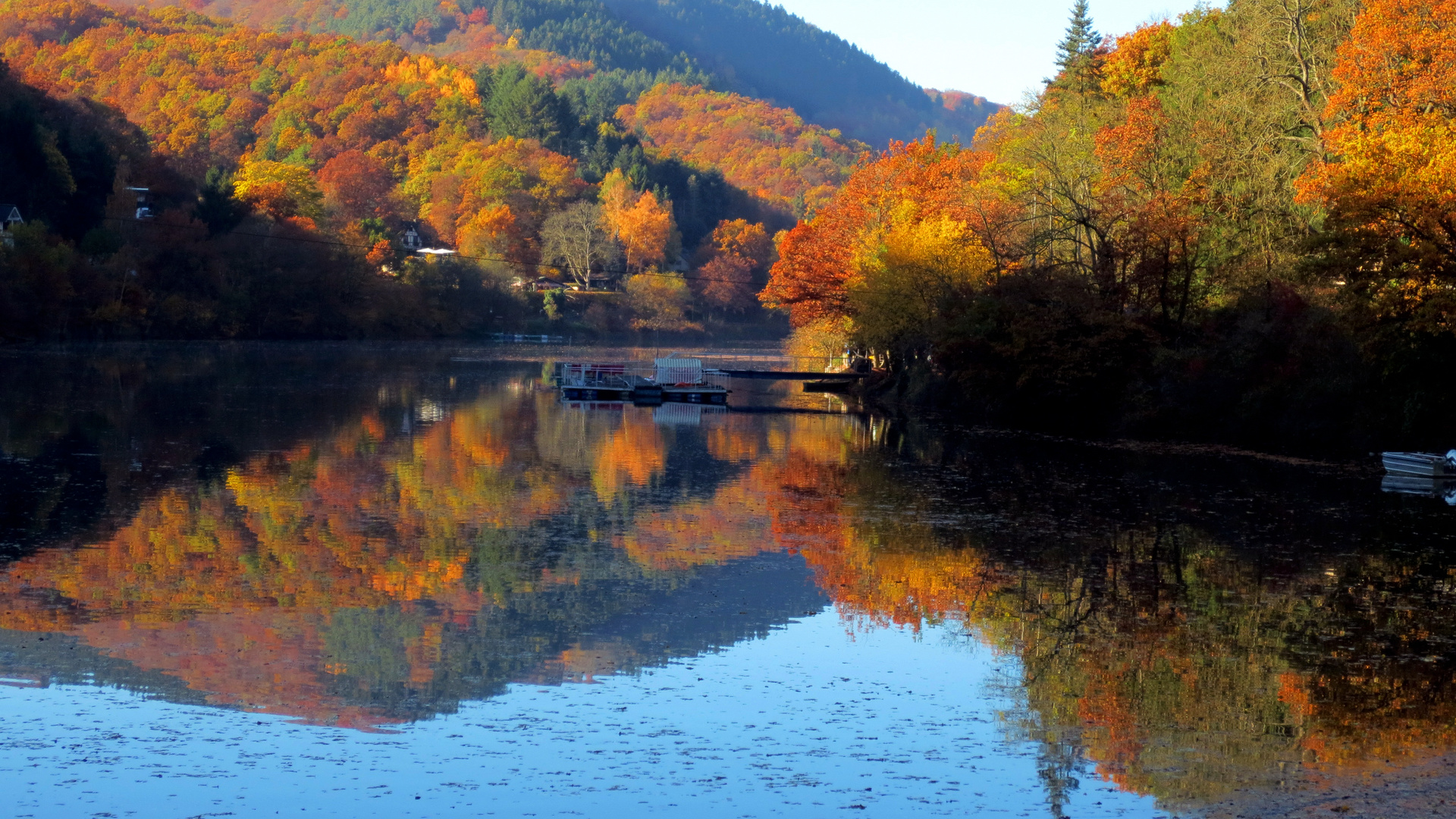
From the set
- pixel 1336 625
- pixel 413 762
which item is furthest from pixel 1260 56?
pixel 413 762

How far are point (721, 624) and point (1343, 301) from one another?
22.5 meters

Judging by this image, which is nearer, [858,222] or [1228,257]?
[1228,257]

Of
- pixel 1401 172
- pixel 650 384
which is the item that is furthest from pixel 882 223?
pixel 1401 172

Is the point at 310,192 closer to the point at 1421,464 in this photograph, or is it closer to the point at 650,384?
the point at 650,384

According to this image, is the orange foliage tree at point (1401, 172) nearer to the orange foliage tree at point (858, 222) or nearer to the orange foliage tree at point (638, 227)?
the orange foliage tree at point (858, 222)

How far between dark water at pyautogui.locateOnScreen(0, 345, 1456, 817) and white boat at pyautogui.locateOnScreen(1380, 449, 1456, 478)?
49.3 inches

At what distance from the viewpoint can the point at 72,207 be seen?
287 feet

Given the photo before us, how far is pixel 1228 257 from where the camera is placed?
131 ft

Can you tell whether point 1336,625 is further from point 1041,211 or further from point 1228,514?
point 1041,211

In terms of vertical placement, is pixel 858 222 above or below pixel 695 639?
above

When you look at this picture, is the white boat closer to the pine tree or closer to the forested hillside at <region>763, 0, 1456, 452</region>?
the forested hillside at <region>763, 0, 1456, 452</region>

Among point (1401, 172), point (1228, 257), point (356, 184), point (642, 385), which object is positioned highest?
point (356, 184)

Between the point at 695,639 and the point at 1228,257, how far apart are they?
3107cm

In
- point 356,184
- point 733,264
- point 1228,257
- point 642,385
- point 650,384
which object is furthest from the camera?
point 733,264
